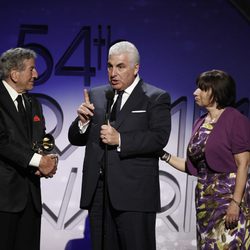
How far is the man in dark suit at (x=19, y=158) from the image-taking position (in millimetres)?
2988

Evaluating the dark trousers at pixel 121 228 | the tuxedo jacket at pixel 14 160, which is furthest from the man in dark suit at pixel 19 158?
the dark trousers at pixel 121 228

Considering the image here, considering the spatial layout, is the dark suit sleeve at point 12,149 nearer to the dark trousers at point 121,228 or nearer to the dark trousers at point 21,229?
the dark trousers at point 21,229

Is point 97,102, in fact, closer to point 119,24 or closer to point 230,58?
point 119,24

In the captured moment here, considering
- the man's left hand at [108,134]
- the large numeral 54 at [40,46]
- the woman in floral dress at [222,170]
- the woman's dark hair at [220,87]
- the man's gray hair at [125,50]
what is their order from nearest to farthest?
the man's left hand at [108,134] → the man's gray hair at [125,50] → the woman in floral dress at [222,170] → the woman's dark hair at [220,87] → the large numeral 54 at [40,46]

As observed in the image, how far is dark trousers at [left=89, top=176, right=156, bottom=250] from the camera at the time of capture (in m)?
2.86

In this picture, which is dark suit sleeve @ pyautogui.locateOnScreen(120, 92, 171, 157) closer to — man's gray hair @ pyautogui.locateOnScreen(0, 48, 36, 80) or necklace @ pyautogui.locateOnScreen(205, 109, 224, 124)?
necklace @ pyautogui.locateOnScreen(205, 109, 224, 124)

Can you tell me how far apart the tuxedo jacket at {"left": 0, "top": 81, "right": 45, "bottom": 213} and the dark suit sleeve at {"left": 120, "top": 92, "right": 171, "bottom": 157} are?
1.90 feet

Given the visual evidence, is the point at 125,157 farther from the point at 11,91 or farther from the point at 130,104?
the point at 11,91

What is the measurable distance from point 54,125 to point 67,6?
3.33 feet

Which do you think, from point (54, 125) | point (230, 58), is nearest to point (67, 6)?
point (54, 125)

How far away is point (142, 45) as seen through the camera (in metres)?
4.56

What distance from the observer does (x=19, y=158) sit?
9.77ft

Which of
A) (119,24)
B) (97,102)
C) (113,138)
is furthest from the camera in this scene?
(119,24)

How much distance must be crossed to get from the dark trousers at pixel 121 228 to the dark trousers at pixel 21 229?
1.30 feet
